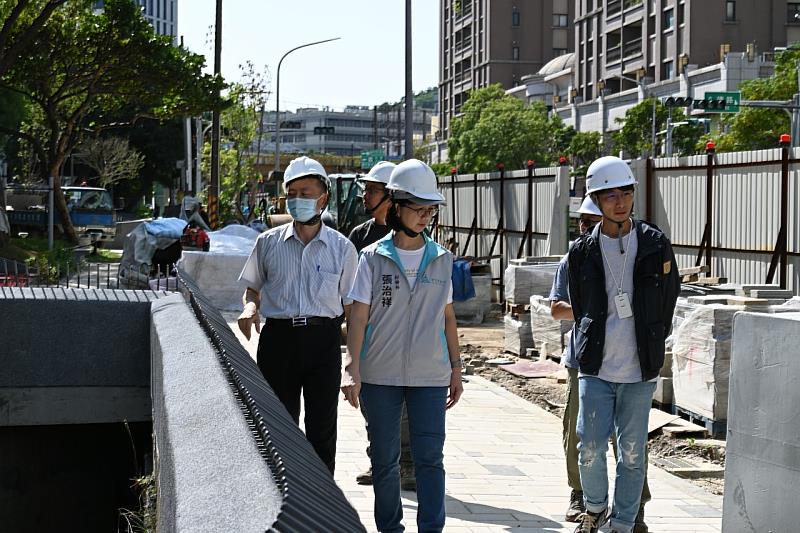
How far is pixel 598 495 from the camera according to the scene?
19.8 feet

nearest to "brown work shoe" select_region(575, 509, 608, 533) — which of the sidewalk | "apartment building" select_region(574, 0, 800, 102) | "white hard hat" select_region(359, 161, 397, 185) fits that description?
the sidewalk

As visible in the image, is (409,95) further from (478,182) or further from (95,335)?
(95,335)

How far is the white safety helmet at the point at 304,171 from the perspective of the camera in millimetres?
6473

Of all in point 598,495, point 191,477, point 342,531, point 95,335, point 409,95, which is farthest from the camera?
point 409,95

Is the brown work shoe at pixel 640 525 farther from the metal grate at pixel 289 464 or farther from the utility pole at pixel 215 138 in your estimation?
the utility pole at pixel 215 138

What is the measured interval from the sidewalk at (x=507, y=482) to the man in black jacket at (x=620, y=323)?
32.6 inches

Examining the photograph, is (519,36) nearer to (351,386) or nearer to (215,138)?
(215,138)

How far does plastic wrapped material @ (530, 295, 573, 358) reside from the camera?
45.2ft

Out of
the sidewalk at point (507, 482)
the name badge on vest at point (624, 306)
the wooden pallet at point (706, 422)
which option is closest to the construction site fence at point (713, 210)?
the wooden pallet at point (706, 422)

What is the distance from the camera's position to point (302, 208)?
6355mm

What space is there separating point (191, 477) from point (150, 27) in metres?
30.9

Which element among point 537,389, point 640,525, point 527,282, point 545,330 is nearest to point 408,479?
point 640,525

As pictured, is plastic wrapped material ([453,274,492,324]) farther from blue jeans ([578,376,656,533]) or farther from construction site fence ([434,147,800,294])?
blue jeans ([578,376,656,533])

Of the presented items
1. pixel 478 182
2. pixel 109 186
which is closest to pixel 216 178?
pixel 478 182
